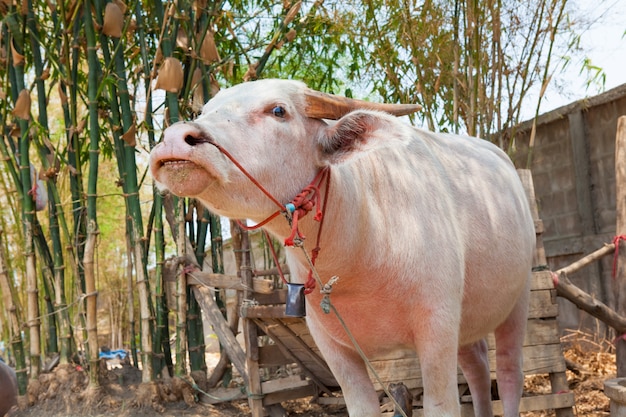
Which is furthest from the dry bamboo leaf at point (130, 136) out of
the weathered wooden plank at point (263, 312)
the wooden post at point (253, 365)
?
the weathered wooden plank at point (263, 312)

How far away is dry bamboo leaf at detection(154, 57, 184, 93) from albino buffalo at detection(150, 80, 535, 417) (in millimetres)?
1988

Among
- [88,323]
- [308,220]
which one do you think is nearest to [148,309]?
[88,323]

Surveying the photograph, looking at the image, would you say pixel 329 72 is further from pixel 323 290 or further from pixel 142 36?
pixel 323 290

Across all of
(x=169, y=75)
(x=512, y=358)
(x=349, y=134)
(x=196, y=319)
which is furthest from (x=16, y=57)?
(x=512, y=358)

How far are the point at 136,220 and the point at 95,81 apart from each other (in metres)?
0.93

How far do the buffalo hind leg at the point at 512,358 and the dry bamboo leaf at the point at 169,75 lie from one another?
7.82 ft

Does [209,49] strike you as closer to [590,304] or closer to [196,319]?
[196,319]

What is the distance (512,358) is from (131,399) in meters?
2.65

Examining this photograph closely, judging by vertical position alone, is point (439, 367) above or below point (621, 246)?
below

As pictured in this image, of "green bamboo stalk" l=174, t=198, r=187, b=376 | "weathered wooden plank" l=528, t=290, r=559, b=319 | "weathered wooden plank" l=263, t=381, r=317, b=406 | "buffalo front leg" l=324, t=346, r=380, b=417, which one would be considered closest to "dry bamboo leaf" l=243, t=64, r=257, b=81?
"green bamboo stalk" l=174, t=198, r=187, b=376

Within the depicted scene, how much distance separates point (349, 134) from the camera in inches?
81.1

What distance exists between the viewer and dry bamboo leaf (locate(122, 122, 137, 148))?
4577 millimetres

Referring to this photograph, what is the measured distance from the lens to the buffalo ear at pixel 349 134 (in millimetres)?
2031

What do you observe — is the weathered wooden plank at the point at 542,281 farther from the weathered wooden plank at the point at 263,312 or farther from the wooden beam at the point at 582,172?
the wooden beam at the point at 582,172
